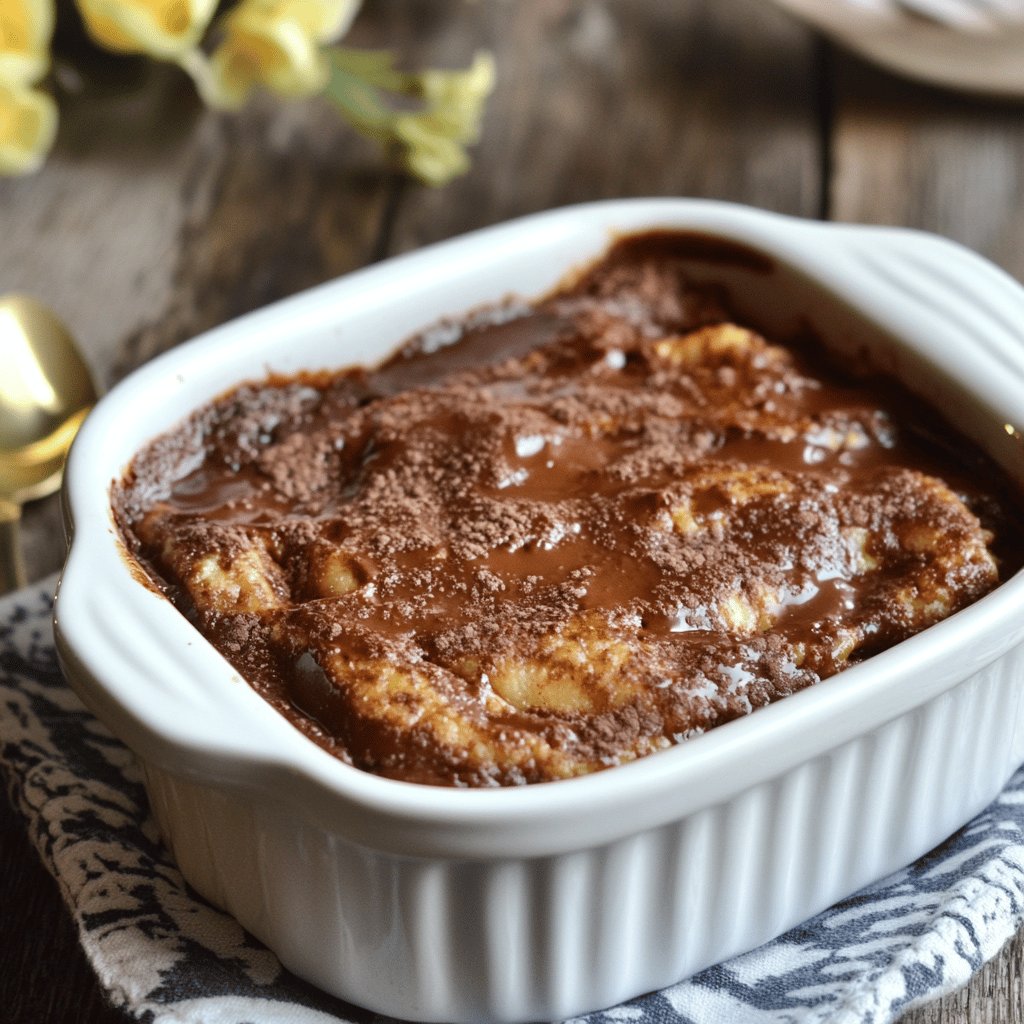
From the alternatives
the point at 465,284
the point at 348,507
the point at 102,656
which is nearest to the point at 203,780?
the point at 102,656

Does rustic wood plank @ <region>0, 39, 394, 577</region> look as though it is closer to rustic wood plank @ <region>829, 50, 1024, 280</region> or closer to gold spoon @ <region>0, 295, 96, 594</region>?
gold spoon @ <region>0, 295, 96, 594</region>

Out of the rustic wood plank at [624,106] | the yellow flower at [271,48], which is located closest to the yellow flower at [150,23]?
the yellow flower at [271,48]

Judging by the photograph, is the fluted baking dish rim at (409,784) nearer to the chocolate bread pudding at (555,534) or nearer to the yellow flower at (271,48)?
the chocolate bread pudding at (555,534)

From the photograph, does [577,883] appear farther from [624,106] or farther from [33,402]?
[624,106]

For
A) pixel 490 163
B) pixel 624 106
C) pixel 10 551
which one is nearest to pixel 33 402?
pixel 10 551

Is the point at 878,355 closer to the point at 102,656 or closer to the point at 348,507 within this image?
the point at 348,507

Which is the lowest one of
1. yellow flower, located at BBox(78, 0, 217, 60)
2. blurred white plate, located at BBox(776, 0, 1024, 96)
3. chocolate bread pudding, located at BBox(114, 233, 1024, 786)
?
chocolate bread pudding, located at BBox(114, 233, 1024, 786)

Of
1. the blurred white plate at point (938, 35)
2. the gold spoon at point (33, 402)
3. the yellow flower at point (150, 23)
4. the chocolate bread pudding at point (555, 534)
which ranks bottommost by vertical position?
the gold spoon at point (33, 402)

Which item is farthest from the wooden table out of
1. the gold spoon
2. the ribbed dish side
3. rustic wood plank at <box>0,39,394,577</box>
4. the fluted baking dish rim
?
the ribbed dish side
